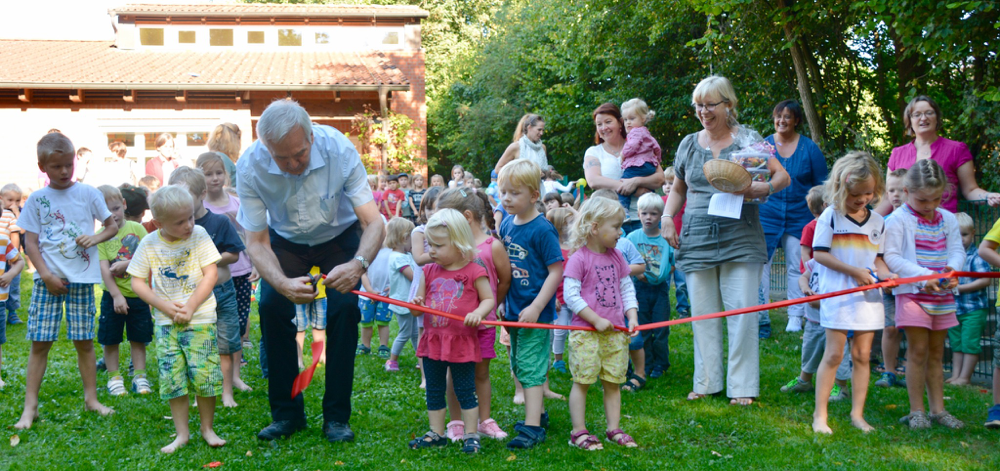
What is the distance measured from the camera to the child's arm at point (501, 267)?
4.26 metres

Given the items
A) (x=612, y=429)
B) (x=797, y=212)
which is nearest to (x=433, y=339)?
(x=612, y=429)

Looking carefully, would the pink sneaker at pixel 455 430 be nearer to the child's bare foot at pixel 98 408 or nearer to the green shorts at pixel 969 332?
the child's bare foot at pixel 98 408

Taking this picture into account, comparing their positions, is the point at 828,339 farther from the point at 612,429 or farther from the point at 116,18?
the point at 116,18

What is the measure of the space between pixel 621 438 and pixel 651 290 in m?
1.99

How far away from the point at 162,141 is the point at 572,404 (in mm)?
9042

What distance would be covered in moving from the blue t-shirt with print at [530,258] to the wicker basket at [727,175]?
1.17m

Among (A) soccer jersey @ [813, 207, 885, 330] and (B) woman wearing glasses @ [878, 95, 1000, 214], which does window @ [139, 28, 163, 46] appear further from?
(A) soccer jersey @ [813, 207, 885, 330]

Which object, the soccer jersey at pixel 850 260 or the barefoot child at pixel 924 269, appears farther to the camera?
the barefoot child at pixel 924 269

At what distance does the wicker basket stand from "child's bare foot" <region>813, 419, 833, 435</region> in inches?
58.5

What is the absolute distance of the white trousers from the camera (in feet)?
16.4

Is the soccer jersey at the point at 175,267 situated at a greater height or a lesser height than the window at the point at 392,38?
lesser

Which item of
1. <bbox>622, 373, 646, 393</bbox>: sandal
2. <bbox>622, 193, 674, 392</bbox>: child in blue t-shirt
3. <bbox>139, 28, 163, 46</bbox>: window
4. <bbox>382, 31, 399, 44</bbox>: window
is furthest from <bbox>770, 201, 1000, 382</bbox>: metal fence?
<bbox>139, 28, 163, 46</bbox>: window

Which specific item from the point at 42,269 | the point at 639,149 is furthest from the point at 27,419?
the point at 639,149

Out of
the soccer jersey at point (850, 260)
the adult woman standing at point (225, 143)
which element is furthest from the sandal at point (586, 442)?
the adult woman standing at point (225, 143)
